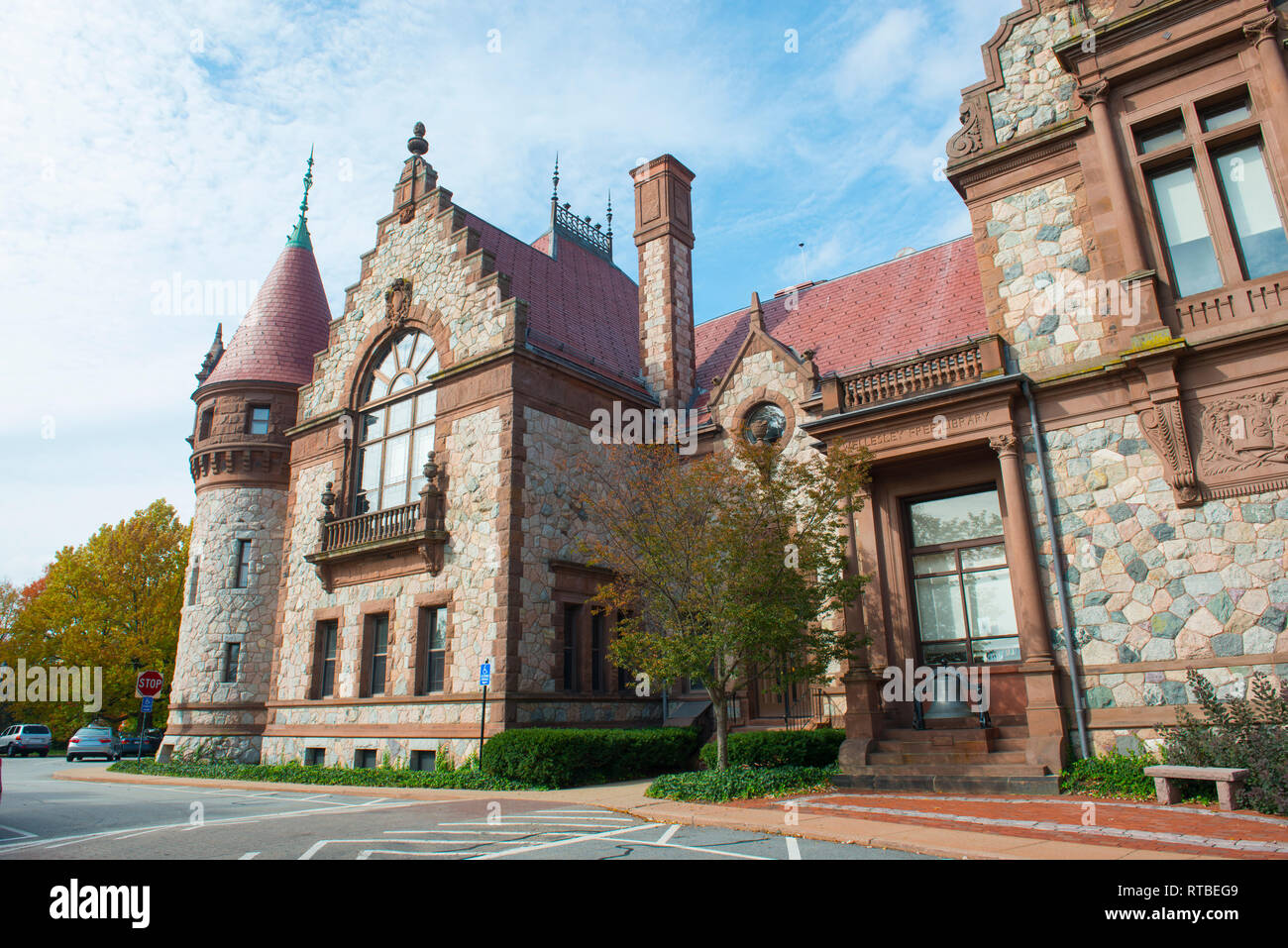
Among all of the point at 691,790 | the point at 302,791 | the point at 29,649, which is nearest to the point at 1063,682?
the point at 691,790

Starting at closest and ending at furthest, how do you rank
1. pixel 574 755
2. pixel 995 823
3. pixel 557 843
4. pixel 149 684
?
pixel 557 843, pixel 995 823, pixel 574 755, pixel 149 684

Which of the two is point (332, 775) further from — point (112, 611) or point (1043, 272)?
point (112, 611)

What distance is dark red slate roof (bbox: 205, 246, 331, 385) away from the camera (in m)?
28.4

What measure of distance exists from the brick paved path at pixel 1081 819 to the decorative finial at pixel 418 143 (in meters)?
20.0

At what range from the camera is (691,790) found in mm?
12781

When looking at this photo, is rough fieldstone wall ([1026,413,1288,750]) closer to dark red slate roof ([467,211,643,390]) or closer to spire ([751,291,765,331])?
spire ([751,291,765,331])

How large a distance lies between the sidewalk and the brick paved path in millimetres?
11

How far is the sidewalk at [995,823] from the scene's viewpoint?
743cm

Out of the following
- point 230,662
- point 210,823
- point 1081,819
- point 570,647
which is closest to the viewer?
point 1081,819

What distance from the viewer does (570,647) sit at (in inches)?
773

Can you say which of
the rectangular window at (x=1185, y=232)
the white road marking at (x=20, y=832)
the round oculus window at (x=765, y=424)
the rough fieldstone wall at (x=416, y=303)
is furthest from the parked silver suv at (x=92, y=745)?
the rectangular window at (x=1185, y=232)

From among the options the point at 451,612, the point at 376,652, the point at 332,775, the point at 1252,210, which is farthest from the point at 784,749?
the point at 1252,210

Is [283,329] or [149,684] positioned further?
[283,329]

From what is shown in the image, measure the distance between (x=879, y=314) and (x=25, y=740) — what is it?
45.2 meters
